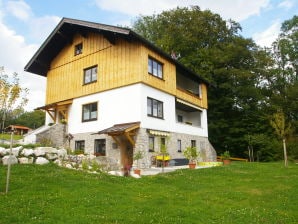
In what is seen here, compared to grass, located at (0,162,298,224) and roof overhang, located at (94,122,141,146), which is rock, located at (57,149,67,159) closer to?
grass, located at (0,162,298,224)

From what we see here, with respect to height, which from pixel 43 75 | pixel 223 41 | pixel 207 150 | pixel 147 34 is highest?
pixel 147 34

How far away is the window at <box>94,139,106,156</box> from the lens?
79.0 feet

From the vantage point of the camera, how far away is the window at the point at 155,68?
2444 cm

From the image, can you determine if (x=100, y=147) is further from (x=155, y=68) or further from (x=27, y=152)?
(x=27, y=152)

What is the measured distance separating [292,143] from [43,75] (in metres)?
26.9

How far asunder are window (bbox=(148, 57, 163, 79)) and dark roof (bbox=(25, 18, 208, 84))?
0.89 m

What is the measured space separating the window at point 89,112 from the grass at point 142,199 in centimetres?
1026

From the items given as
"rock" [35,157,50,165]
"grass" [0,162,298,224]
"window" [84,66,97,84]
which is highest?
"window" [84,66,97,84]

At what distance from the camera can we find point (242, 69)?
123ft

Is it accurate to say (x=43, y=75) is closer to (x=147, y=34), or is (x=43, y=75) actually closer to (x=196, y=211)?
(x=147, y=34)

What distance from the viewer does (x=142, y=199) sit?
10461 mm

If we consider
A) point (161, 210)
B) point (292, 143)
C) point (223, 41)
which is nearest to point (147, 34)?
point (223, 41)

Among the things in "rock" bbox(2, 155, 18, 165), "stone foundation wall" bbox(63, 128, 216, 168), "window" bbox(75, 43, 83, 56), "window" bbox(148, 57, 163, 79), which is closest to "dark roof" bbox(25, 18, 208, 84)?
"window" bbox(148, 57, 163, 79)

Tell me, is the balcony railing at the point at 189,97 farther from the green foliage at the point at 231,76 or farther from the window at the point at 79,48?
the window at the point at 79,48
